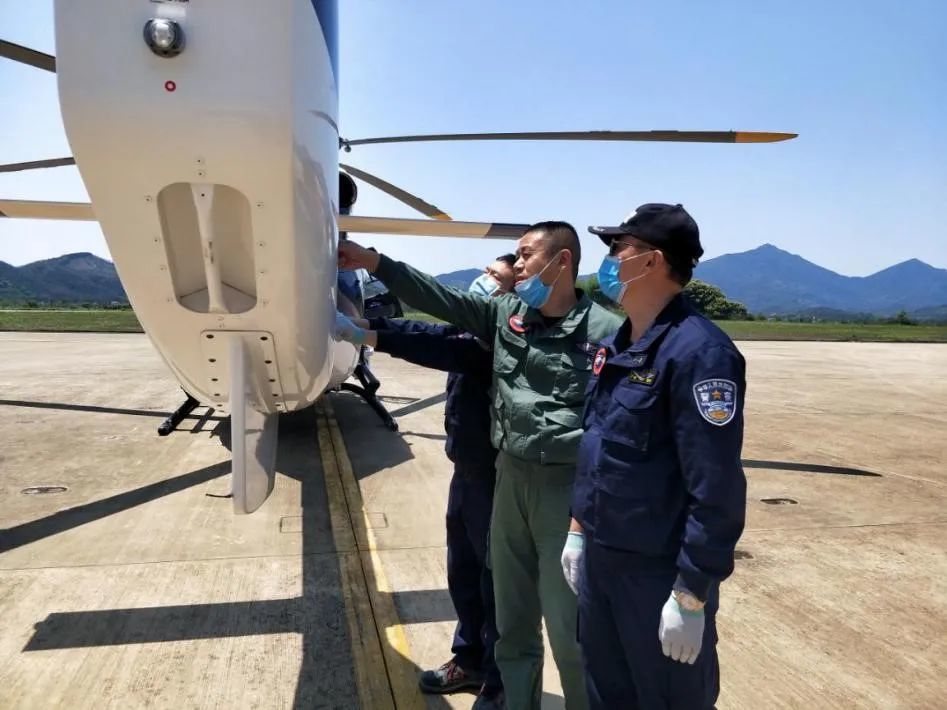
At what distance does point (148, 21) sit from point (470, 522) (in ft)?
7.23

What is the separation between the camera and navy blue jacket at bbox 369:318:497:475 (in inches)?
109

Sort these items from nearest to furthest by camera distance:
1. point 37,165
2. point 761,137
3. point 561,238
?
point 561,238
point 761,137
point 37,165

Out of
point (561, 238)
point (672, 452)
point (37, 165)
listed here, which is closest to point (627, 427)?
point (672, 452)

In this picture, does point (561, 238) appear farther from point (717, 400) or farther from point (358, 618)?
point (358, 618)

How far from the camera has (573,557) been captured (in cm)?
204

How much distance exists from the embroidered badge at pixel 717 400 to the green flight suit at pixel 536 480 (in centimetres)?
65

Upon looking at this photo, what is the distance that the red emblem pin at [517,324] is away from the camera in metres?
2.54

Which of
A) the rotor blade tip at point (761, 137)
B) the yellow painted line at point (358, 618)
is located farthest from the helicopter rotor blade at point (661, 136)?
the yellow painted line at point (358, 618)

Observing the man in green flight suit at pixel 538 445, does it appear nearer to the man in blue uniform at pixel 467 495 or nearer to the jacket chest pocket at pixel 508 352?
the jacket chest pocket at pixel 508 352

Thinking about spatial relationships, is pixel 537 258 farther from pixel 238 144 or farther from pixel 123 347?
pixel 123 347

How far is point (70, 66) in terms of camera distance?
219 cm

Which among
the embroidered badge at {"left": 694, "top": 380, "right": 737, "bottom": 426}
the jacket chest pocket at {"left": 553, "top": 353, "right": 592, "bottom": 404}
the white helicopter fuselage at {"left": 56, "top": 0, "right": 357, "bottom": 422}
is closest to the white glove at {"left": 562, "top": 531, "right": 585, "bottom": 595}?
the jacket chest pocket at {"left": 553, "top": 353, "right": 592, "bottom": 404}

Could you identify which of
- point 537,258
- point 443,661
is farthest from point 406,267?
point 443,661

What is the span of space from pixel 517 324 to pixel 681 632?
1.26 metres
